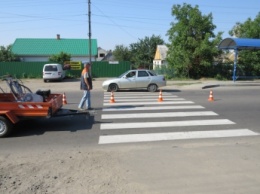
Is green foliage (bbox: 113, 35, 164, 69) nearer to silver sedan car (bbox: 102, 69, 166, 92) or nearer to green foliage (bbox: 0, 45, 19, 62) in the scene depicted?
green foliage (bbox: 0, 45, 19, 62)

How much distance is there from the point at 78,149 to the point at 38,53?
2021 inches

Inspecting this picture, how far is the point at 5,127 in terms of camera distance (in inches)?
328

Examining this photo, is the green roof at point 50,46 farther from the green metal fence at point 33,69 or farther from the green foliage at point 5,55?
the green metal fence at point 33,69

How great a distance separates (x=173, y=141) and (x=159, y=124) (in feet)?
6.38

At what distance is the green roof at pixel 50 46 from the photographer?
56044mm

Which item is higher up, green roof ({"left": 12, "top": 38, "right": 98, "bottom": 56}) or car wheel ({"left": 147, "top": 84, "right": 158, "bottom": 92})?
green roof ({"left": 12, "top": 38, "right": 98, "bottom": 56})

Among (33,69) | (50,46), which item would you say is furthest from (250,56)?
(50,46)

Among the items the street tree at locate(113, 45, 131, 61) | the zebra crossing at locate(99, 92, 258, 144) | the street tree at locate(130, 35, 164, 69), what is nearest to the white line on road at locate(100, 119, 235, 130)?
the zebra crossing at locate(99, 92, 258, 144)

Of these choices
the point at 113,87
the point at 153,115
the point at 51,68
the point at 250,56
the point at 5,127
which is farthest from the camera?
the point at 250,56

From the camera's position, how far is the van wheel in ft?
27.2

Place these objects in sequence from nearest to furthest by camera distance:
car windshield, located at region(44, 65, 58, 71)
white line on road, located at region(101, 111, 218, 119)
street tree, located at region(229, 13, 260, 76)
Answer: white line on road, located at region(101, 111, 218, 119) → car windshield, located at region(44, 65, 58, 71) → street tree, located at region(229, 13, 260, 76)

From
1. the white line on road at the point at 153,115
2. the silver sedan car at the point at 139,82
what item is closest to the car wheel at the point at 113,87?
the silver sedan car at the point at 139,82

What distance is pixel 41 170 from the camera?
5520 mm

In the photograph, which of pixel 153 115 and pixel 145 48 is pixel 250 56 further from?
pixel 145 48
